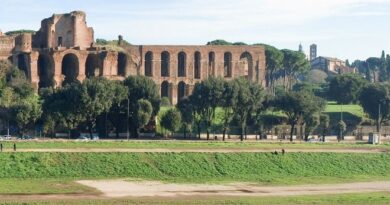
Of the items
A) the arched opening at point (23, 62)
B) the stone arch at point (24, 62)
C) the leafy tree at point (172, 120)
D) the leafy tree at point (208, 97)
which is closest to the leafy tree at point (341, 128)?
the leafy tree at point (208, 97)

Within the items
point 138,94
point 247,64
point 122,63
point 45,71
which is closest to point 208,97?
point 138,94

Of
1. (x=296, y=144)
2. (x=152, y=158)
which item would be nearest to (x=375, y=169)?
(x=296, y=144)

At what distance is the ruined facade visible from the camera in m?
92.2

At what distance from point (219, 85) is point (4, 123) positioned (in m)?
21.0

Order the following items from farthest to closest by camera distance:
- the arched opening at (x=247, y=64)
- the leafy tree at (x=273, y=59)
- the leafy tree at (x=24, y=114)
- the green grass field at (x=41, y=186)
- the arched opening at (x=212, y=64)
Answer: the leafy tree at (x=273, y=59), the arched opening at (x=247, y=64), the arched opening at (x=212, y=64), the leafy tree at (x=24, y=114), the green grass field at (x=41, y=186)

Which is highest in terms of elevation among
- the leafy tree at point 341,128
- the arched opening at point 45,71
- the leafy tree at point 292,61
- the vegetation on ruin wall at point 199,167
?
the leafy tree at point 292,61

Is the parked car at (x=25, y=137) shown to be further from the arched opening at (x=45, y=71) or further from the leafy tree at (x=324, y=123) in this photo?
the leafy tree at (x=324, y=123)

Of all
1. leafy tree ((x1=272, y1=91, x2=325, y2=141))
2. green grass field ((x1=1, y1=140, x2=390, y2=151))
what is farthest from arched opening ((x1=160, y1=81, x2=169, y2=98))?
green grass field ((x1=1, y1=140, x2=390, y2=151))

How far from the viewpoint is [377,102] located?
8781cm

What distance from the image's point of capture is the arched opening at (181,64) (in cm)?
10726

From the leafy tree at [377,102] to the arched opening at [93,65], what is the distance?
31600mm

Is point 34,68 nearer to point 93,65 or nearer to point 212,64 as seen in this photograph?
point 93,65

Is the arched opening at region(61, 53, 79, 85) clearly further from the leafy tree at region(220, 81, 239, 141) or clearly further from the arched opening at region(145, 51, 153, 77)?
the leafy tree at region(220, 81, 239, 141)

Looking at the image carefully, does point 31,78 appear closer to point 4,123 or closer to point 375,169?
point 4,123
